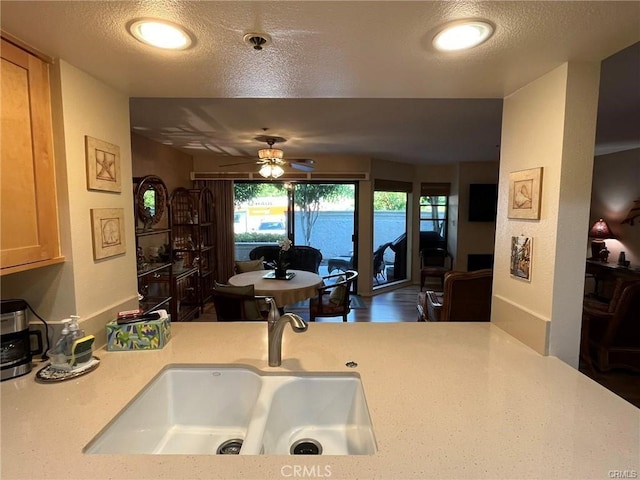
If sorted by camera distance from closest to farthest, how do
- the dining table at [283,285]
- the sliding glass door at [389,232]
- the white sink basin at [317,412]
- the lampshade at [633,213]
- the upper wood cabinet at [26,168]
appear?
the upper wood cabinet at [26,168], the white sink basin at [317,412], the dining table at [283,285], the lampshade at [633,213], the sliding glass door at [389,232]

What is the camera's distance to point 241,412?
1.37 metres

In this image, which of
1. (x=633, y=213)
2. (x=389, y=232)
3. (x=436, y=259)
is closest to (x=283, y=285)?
(x=389, y=232)

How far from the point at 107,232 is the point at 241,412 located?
1004 millimetres

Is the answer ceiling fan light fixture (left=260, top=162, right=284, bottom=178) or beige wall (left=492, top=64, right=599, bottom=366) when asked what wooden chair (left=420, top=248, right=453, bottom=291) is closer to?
ceiling fan light fixture (left=260, top=162, right=284, bottom=178)

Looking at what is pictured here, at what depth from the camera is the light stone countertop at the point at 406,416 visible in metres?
0.81

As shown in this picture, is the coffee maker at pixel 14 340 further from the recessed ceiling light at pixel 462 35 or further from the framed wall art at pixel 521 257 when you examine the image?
the framed wall art at pixel 521 257

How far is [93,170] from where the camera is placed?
1.46m

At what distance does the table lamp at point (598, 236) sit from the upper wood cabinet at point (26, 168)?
6.59 metres

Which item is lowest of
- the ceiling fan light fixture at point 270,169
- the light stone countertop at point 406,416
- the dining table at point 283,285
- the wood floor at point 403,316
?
the wood floor at point 403,316

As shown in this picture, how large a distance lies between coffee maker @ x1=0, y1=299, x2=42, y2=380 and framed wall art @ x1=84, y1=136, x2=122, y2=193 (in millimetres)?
535

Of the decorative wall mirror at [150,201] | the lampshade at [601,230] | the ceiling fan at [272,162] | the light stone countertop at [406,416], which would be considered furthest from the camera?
the lampshade at [601,230]

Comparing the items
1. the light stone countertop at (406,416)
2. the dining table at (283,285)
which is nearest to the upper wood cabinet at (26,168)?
the light stone countertop at (406,416)

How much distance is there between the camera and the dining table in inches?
141

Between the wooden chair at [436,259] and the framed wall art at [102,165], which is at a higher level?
the framed wall art at [102,165]
